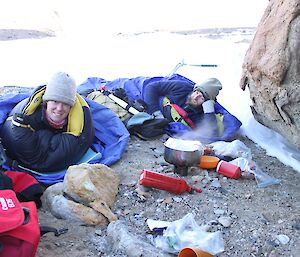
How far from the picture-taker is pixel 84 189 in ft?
10.8

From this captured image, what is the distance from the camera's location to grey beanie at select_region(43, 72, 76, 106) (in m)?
3.88

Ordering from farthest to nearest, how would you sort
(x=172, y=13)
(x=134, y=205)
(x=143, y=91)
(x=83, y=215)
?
(x=172, y=13)
(x=143, y=91)
(x=134, y=205)
(x=83, y=215)

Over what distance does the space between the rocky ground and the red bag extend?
265mm

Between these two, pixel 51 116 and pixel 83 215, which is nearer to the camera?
pixel 83 215

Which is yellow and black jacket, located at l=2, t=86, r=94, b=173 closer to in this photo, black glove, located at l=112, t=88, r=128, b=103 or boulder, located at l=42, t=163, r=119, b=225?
boulder, located at l=42, t=163, r=119, b=225

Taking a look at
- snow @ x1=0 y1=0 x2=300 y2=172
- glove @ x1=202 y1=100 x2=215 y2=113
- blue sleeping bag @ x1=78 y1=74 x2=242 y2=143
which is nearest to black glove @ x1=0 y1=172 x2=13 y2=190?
blue sleeping bag @ x1=78 y1=74 x2=242 y2=143

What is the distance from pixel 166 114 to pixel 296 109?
1861 mm

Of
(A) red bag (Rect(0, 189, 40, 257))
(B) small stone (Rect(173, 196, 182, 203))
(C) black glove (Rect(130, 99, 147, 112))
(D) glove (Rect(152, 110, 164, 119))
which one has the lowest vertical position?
(D) glove (Rect(152, 110, 164, 119))

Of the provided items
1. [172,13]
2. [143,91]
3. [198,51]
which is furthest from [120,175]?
[172,13]

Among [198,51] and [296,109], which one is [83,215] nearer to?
[296,109]

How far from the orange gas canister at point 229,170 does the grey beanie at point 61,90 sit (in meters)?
1.32

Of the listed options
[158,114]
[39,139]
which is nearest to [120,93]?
[158,114]

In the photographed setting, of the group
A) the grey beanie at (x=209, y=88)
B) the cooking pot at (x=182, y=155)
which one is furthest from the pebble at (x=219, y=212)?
the grey beanie at (x=209, y=88)

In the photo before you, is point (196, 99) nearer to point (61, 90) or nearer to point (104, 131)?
point (104, 131)
